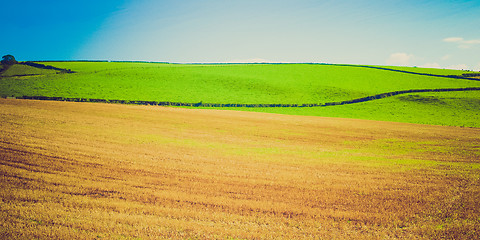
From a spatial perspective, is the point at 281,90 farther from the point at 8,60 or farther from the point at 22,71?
the point at 8,60

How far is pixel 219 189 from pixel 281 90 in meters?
44.8

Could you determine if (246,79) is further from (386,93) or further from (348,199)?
(348,199)

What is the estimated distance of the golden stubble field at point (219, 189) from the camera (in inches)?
241

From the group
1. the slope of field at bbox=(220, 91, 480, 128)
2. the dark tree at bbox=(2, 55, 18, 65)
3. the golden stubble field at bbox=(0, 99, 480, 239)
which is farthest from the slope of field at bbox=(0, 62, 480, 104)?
the golden stubble field at bbox=(0, 99, 480, 239)

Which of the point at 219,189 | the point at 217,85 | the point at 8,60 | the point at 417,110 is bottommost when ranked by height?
the point at 219,189

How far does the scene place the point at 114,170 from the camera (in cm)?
960

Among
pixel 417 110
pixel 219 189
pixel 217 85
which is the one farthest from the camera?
pixel 217 85

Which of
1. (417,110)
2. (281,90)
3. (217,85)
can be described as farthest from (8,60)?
(417,110)

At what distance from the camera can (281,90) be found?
51.2 metres

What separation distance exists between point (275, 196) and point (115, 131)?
13644 mm

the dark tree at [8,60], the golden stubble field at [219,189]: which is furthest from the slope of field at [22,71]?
the golden stubble field at [219,189]

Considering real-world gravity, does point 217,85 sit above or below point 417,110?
above

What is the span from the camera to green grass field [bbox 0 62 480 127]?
38.2m

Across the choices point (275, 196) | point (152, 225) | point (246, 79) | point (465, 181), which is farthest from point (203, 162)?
point (246, 79)
